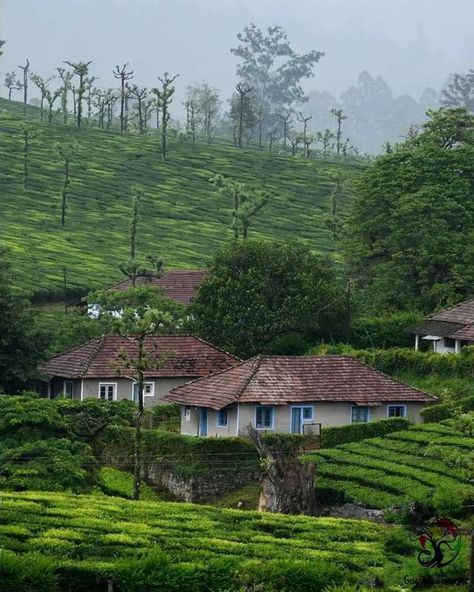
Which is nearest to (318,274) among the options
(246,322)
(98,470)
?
(246,322)

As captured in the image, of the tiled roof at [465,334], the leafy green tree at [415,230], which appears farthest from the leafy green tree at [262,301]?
the leafy green tree at [415,230]

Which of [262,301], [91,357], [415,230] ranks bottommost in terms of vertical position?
[91,357]

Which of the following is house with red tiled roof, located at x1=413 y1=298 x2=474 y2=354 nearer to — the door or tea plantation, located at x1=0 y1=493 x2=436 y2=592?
the door

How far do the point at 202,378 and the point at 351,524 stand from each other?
22776 mm

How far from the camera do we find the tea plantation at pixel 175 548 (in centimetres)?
2612

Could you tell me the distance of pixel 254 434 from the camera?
174 ft

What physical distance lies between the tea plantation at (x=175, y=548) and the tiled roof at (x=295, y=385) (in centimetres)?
1878

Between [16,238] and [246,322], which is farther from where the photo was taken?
[16,238]

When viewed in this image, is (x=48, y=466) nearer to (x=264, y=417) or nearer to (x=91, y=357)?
(x=264, y=417)

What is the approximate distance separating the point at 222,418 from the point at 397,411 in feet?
26.3

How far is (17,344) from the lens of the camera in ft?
209

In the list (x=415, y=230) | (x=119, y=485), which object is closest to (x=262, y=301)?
(x=415, y=230)

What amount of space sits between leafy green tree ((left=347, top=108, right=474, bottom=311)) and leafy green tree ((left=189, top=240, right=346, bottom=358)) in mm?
7409

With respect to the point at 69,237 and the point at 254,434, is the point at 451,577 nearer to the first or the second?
the point at 254,434
